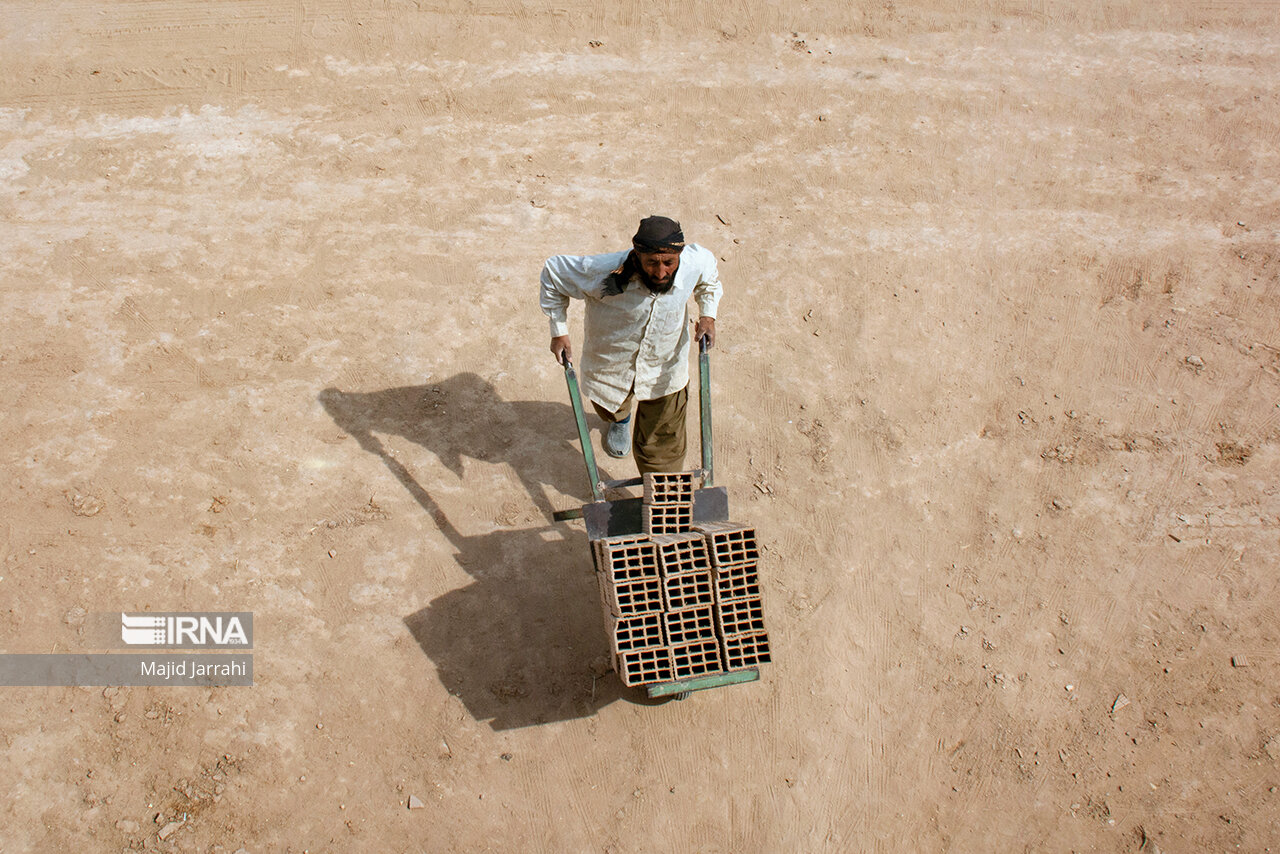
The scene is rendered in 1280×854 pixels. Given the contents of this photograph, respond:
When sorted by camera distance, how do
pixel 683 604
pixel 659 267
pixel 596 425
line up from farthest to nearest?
pixel 596 425
pixel 659 267
pixel 683 604

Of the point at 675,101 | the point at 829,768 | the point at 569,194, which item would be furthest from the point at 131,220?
the point at 829,768

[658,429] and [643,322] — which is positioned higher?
[643,322]

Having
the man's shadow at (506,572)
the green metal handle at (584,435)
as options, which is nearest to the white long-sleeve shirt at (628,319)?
the green metal handle at (584,435)

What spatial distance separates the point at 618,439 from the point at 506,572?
3.49 feet

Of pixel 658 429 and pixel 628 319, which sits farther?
pixel 658 429

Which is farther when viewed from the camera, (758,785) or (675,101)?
(675,101)

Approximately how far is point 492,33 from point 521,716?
20.9 feet

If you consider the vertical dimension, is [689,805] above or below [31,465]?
below

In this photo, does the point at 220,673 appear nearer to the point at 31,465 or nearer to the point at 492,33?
the point at 31,465

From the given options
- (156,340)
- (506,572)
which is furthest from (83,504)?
(506,572)

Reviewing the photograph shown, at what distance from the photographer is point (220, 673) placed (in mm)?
4281

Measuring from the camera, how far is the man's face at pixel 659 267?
4.02 meters

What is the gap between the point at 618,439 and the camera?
5309 mm

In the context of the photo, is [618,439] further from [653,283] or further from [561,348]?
[653,283]
